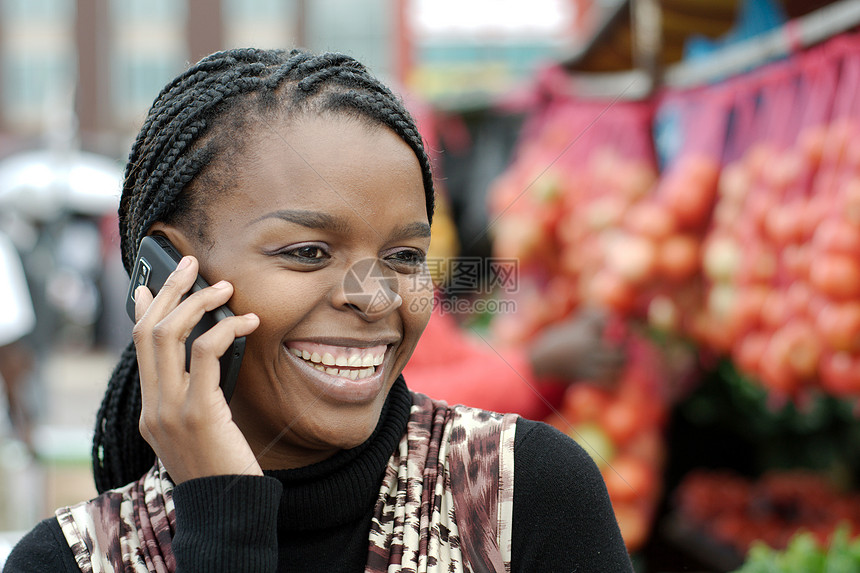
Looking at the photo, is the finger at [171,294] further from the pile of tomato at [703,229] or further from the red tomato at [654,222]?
the red tomato at [654,222]

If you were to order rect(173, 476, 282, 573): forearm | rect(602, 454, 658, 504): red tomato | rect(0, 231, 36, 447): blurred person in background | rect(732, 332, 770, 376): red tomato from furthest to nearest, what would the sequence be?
rect(0, 231, 36, 447): blurred person in background, rect(602, 454, 658, 504): red tomato, rect(732, 332, 770, 376): red tomato, rect(173, 476, 282, 573): forearm

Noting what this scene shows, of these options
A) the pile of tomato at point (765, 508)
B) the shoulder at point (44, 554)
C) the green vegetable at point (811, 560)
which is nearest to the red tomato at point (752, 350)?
the green vegetable at point (811, 560)

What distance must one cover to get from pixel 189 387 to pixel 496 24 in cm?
998

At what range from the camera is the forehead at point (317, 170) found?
1074 mm

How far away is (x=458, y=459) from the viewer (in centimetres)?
116

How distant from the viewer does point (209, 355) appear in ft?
3.41

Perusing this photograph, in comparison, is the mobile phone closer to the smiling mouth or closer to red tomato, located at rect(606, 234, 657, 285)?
the smiling mouth

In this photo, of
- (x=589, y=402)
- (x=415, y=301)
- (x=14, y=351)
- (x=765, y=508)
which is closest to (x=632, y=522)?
(x=589, y=402)

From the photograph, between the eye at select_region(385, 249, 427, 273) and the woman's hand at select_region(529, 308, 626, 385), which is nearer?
the eye at select_region(385, 249, 427, 273)

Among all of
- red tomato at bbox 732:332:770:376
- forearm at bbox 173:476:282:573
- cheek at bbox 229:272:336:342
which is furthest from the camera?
red tomato at bbox 732:332:770:376

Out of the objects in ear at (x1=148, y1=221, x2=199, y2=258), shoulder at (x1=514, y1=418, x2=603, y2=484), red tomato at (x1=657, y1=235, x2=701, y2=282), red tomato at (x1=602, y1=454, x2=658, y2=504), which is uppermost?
ear at (x1=148, y1=221, x2=199, y2=258)

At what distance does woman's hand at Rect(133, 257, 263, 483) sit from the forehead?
150 millimetres

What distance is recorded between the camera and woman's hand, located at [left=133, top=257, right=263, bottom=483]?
103cm

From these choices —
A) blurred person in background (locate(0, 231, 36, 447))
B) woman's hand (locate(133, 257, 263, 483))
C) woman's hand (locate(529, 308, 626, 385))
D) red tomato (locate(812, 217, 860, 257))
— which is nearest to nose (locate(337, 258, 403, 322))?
woman's hand (locate(133, 257, 263, 483))
